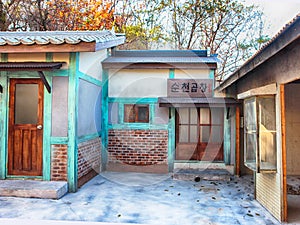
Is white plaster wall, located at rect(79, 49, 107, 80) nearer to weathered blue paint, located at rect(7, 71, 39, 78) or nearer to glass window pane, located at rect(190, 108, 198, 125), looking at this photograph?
weathered blue paint, located at rect(7, 71, 39, 78)

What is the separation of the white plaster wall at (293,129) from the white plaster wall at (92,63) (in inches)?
192

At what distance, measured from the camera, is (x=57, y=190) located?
4598 millimetres

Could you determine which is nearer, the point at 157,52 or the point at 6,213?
the point at 6,213

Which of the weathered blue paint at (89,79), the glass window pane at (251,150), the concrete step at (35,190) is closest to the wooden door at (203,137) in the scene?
the glass window pane at (251,150)

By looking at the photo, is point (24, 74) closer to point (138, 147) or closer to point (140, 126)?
point (140, 126)

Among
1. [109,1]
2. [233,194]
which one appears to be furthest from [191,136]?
[109,1]

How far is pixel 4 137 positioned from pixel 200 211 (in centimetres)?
407

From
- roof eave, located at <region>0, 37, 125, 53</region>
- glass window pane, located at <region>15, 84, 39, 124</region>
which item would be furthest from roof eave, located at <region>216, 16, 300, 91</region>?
glass window pane, located at <region>15, 84, 39, 124</region>

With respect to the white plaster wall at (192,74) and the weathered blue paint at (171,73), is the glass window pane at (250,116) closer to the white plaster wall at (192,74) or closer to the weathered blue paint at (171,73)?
the white plaster wall at (192,74)

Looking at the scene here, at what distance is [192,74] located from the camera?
7.08m

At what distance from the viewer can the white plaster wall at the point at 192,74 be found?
706 cm

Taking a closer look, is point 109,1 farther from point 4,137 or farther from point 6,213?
point 6,213

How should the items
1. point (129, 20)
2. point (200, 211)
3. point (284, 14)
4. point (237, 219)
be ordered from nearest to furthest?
point (237, 219) < point (200, 211) < point (284, 14) < point (129, 20)

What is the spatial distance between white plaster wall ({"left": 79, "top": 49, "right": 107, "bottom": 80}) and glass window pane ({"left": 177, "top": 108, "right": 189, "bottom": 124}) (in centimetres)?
237
